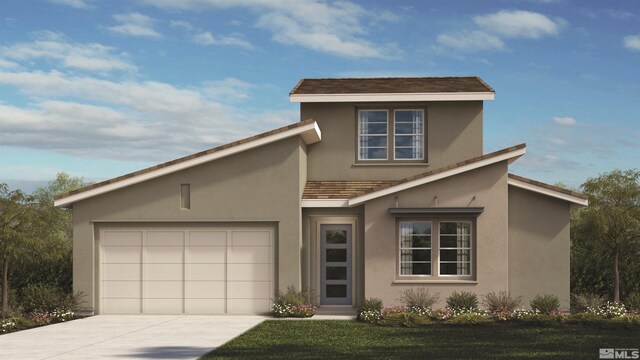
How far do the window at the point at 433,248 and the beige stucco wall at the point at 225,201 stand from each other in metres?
2.88

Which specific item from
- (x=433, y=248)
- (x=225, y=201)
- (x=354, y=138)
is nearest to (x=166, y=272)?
(x=225, y=201)

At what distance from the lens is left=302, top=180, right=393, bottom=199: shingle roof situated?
72.5 ft

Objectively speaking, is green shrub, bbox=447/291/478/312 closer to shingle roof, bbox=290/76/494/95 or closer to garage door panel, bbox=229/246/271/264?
garage door panel, bbox=229/246/271/264

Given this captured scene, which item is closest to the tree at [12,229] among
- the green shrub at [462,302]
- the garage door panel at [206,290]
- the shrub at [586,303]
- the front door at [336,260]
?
the garage door panel at [206,290]

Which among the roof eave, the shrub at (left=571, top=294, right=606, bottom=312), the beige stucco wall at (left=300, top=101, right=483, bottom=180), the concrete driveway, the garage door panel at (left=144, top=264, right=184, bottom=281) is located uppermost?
the roof eave

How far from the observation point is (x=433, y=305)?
20.8 meters

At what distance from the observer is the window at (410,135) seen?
79.2 feet

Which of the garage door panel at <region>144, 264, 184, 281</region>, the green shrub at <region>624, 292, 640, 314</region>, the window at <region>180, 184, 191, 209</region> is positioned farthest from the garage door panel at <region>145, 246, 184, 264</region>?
the green shrub at <region>624, 292, 640, 314</region>

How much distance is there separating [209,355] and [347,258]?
30.0 ft

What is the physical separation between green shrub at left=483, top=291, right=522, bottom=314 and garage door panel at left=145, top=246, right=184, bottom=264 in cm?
838

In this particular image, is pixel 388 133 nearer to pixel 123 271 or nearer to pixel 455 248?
pixel 455 248

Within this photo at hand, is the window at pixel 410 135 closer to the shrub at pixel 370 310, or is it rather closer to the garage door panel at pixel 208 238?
the shrub at pixel 370 310

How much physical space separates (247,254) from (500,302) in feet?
22.6

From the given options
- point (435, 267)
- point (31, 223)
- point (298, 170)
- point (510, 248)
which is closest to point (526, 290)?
point (510, 248)
